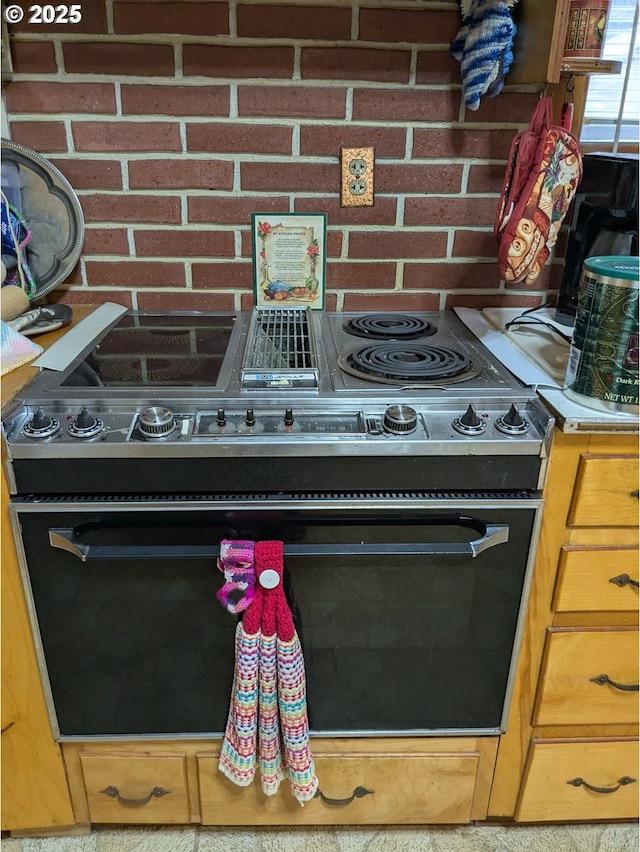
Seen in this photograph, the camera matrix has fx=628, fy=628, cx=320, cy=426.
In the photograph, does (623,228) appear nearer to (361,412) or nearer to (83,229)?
(361,412)

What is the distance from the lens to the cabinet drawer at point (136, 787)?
1222 millimetres

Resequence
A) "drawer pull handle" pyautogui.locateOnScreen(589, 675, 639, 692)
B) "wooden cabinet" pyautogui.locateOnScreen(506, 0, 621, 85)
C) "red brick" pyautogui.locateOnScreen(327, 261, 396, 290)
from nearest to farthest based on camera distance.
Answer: "wooden cabinet" pyautogui.locateOnScreen(506, 0, 621, 85) → "drawer pull handle" pyautogui.locateOnScreen(589, 675, 639, 692) → "red brick" pyautogui.locateOnScreen(327, 261, 396, 290)

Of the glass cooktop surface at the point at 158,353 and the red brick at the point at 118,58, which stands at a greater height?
the red brick at the point at 118,58

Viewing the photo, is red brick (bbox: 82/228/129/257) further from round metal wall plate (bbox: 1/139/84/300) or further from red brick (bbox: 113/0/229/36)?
red brick (bbox: 113/0/229/36)

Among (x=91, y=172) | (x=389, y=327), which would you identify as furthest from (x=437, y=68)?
(x=91, y=172)

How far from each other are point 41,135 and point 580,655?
1535 mm

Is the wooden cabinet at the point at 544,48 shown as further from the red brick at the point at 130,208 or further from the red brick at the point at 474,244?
the red brick at the point at 130,208

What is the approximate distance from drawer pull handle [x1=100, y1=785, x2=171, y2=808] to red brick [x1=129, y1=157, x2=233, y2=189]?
4.19 ft

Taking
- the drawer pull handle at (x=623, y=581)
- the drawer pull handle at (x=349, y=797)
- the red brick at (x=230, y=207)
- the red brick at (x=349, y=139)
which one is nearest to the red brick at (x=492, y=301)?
the red brick at (x=349, y=139)

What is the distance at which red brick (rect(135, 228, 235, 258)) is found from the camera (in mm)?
1460

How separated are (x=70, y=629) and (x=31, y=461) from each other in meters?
0.32

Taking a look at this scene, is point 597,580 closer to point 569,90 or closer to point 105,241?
point 569,90

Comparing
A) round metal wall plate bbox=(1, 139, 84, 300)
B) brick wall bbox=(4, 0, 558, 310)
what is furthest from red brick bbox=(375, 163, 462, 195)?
round metal wall plate bbox=(1, 139, 84, 300)

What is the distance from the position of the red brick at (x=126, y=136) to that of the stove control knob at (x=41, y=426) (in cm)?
71
